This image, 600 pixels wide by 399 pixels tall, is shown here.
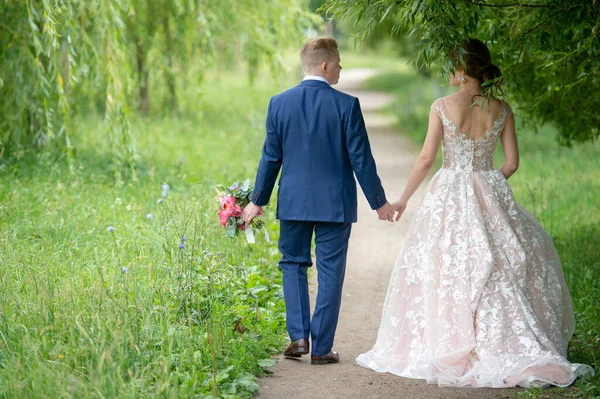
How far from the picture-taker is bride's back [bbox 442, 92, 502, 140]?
4.80 meters

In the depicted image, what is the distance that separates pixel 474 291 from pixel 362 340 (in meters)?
1.14

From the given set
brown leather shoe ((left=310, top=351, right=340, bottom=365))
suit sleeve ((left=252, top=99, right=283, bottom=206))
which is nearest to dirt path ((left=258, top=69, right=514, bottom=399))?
brown leather shoe ((left=310, top=351, right=340, bottom=365))

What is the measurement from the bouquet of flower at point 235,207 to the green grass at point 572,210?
1.86 m

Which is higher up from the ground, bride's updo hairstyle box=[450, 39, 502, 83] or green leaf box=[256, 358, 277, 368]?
bride's updo hairstyle box=[450, 39, 502, 83]

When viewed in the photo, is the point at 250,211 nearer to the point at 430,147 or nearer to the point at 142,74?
the point at 430,147

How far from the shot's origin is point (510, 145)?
494 centimetres

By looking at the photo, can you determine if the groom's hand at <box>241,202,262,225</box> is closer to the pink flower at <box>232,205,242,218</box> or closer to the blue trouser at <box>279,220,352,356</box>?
the pink flower at <box>232,205,242,218</box>

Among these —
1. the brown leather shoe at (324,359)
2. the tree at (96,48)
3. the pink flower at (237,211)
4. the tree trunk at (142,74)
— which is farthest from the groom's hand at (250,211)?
the tree trunk at (142,74)

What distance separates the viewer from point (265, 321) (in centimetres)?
543

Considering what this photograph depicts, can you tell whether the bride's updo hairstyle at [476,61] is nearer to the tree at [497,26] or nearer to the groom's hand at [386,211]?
the tree at [497,26]

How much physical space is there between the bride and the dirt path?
138 millimetres

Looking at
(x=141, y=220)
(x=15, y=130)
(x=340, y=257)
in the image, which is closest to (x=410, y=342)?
(x=340, y=257)

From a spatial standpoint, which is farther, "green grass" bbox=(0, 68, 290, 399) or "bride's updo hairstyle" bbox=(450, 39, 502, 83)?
"bride's updo hairstyle" bbox=(450, 39, 502, 83)

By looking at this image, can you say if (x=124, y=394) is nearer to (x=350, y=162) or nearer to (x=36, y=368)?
(x=36, y=368)
